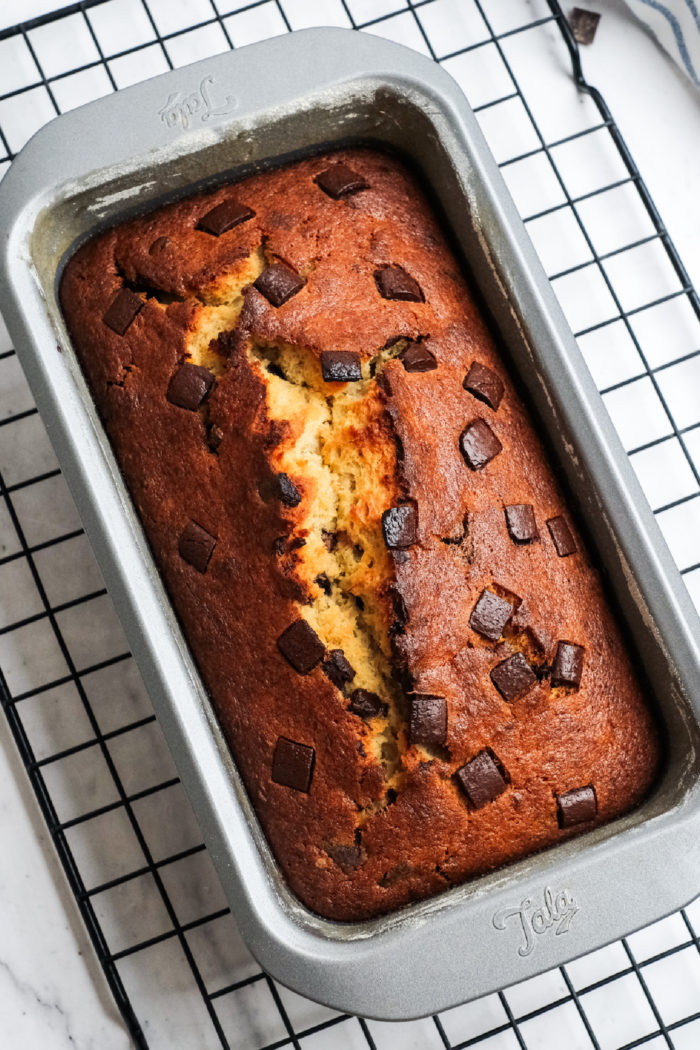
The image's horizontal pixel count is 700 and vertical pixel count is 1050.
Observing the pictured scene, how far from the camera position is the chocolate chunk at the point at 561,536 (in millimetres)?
1425

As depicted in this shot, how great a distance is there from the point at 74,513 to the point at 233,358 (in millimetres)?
478

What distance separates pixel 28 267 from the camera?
1.44 m

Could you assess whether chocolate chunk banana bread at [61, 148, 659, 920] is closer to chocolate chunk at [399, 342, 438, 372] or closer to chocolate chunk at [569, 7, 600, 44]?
chocolate chunk at [399, 342, 438, 372]

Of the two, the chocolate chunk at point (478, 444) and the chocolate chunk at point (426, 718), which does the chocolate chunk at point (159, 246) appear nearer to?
the chocolate chunk at point (478, 444)

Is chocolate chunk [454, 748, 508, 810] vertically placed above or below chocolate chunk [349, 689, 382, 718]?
below

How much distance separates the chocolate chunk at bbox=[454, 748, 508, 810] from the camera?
1.35 meters

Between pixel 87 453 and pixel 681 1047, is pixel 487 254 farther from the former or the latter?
pixel 681 1047

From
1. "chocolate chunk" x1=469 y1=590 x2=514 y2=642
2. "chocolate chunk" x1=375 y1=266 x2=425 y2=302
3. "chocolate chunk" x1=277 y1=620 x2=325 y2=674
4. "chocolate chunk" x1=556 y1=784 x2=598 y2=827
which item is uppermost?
"chocolate chunk" x1=375 y1=266 x2=425 y2=302

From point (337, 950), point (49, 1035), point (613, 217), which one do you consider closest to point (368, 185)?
point (613, 217)

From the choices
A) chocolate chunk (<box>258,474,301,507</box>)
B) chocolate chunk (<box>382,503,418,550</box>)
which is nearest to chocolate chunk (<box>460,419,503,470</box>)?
chocolate chunk (<box>382,503,418,550</box>)

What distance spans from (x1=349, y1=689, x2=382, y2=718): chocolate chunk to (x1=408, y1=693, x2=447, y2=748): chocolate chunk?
2.1 inches

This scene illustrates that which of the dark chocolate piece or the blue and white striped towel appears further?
the blue and white striped towel

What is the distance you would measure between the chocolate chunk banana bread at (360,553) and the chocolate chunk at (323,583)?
0.4 inches

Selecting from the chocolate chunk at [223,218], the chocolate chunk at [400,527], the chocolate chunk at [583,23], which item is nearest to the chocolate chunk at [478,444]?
the chocolate chunk at [400,527]
